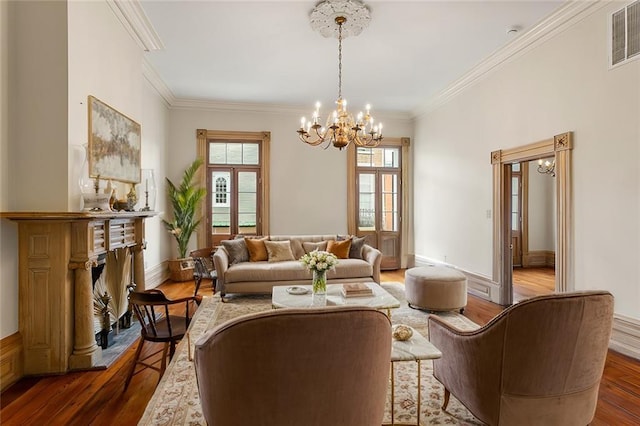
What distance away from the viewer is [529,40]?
4.03 metres

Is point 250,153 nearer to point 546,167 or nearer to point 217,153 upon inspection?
point 217,153

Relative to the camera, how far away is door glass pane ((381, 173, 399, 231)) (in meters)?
7.36

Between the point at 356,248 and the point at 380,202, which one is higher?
the point at 380,202

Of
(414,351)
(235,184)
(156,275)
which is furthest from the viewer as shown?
(235,184)

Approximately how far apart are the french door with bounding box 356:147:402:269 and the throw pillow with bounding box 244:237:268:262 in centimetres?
257

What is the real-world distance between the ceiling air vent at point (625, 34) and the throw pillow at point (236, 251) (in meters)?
4.93

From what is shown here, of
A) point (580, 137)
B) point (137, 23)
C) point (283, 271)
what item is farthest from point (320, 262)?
point (137, 23)

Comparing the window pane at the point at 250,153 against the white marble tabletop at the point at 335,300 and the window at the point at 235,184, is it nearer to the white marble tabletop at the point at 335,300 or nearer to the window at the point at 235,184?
the window at the point at 235,184

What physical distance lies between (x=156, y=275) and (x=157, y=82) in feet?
10.6

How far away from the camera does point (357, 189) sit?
23.7ft

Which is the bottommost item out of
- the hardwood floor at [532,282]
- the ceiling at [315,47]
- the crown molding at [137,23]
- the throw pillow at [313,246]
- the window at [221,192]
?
the hardwood floor at [532,282]

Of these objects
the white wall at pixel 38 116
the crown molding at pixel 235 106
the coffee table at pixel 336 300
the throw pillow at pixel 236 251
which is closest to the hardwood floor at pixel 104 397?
the white wall at pixel 38 116

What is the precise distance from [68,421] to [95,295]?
142 centimetres

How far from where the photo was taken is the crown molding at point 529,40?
11.1 feet
